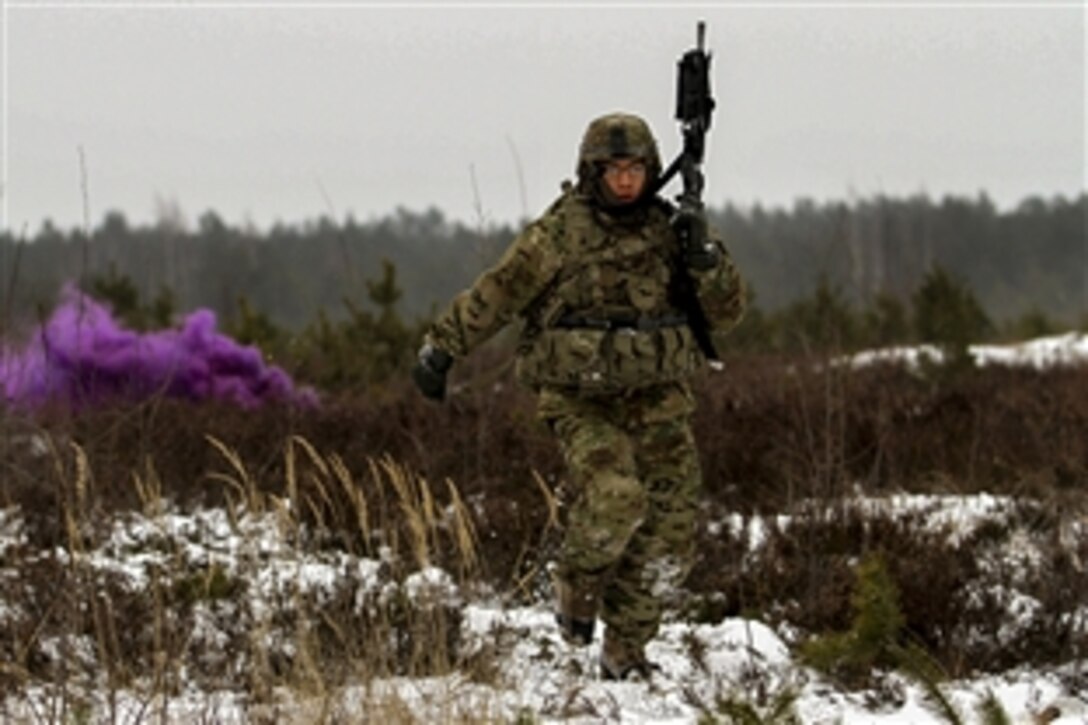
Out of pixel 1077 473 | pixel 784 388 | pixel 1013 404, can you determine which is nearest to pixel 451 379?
pixel 784 388

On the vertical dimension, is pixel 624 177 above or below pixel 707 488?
above

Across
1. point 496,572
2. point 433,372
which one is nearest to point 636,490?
point 433,372

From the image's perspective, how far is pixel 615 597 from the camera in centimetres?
445

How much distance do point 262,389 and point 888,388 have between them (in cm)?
443

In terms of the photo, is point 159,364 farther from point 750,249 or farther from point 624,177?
point 750,249

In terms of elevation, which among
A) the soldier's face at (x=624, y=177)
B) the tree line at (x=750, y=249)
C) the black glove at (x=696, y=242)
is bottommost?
the black glove at (x=696, y=242)

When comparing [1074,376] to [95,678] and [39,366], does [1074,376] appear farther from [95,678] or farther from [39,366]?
[95,678]

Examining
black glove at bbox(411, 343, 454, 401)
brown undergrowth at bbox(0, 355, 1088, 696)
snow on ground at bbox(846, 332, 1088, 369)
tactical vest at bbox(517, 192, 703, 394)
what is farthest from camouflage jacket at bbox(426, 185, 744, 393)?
snow on ground at bbox(846, 332, 1088, 369)

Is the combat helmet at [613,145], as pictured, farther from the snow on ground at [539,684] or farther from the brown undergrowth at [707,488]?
the snow on ground at [539,684]

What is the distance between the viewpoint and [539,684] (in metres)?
4.08

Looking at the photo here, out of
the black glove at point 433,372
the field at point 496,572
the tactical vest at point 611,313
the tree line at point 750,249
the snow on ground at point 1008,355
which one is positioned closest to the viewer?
the field at point 496,572

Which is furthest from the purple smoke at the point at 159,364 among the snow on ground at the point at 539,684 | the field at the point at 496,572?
the snow on ground at the point at 539,684

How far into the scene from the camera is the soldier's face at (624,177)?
429cm

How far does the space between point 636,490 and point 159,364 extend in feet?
21.6
